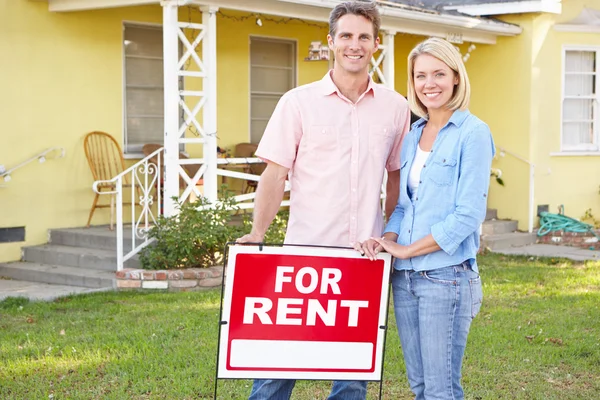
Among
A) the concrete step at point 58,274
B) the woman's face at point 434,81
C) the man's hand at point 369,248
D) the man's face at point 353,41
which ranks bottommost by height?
the concrete step at point 58,274

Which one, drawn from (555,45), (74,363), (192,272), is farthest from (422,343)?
(555,45)

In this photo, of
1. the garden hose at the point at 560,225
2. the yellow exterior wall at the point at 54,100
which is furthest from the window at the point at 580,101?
the yellow exterior wall at the point at 54,100

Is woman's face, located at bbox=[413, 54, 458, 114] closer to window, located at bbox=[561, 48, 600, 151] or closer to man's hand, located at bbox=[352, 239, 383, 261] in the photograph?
man's hand, located at bbox=[352, 239, 383, 261]

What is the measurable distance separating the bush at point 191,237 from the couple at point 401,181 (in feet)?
17.2

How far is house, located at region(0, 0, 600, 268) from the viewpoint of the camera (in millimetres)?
10297

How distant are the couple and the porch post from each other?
563cm

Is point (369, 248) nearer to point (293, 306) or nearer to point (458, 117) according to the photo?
point (293, 306)

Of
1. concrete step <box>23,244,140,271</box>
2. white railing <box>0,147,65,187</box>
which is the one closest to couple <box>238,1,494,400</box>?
concrete step <box>23,244,140,271</box>

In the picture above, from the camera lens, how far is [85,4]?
10273 mm

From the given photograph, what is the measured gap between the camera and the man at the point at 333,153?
3902mm

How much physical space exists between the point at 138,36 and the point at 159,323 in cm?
535

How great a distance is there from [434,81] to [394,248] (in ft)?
2.22

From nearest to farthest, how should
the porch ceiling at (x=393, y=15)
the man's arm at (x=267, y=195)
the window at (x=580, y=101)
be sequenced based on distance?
the man's arm at (x=267, y=195) → the porch ceiling at (x=393, y=15) → the window at (x=580, y=101)

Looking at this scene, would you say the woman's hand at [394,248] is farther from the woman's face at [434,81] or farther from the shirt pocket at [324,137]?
the woman's face at [434,81]
